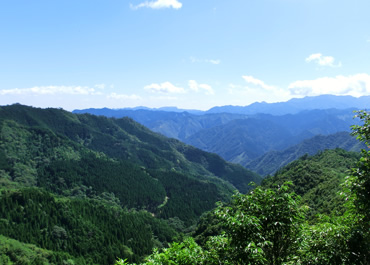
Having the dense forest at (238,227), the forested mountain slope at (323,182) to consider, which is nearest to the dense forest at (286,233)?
the dense forest at (238,227)

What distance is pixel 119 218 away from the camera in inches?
7520

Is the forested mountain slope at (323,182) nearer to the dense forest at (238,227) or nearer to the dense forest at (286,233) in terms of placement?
the dense forest at (238,227)

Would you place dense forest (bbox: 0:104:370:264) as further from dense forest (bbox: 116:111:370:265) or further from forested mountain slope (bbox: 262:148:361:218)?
forested mountain slope (bbox: 262:148:361:218)

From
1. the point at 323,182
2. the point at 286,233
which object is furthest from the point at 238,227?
the point at 323,182

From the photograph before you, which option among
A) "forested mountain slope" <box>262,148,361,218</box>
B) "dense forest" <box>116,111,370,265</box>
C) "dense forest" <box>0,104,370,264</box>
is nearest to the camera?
"dense forest" <box>116,111,370,265</box>

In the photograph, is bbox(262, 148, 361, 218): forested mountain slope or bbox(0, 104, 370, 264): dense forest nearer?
bbox(0, 104, 370, 264): dense forest

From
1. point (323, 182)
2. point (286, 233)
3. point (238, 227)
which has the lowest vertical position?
point (323, 182)

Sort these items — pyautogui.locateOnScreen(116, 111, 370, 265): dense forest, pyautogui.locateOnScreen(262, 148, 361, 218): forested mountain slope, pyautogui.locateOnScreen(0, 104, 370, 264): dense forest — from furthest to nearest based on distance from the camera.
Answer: pyautogui.locateOnScreen(262, 148, 361, 218): forested mountain slope
pyautogui.locateOnScreen(0, 104, 370, 264): dense forest
pyautogui.locateOnScreen(116, 111, 370, 265): dense forest

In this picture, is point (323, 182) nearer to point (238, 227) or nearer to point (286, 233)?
point (286, 233)

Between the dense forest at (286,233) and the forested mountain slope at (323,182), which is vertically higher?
the dense forest at (286,233)

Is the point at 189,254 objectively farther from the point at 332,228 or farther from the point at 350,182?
the point at 350,182

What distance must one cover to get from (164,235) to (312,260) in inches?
7668


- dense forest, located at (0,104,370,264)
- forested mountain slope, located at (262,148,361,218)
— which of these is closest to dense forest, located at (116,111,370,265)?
dense forest, located at (0,104,370,264)

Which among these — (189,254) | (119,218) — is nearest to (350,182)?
(189,254)
